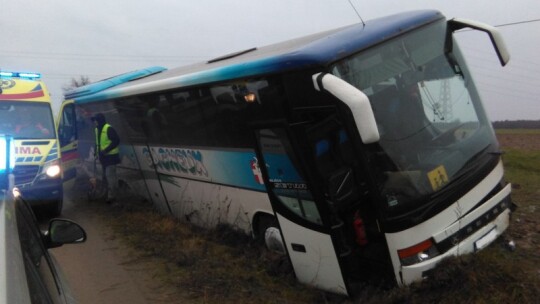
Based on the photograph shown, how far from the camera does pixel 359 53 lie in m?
5.01

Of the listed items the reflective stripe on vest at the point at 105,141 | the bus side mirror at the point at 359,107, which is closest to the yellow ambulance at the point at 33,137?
the reflective stripe on vest at the point at 105,141

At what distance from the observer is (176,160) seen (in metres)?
A: 8.60

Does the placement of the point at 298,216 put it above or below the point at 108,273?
above

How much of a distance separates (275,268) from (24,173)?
18.4 ft

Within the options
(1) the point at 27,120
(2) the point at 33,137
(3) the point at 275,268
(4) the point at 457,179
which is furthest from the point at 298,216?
(1) the point at 27,120

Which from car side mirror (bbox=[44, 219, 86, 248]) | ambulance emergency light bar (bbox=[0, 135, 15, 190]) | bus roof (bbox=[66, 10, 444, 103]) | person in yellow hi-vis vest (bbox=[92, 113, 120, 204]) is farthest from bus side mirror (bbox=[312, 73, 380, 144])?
person in yellow hi-vis vest (bbox=[92, 113, 120, 204])

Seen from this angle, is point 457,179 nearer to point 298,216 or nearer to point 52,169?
point 298,216

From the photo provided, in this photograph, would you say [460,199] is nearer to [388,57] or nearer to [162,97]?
[388,57]

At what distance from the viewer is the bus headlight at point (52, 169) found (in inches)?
370

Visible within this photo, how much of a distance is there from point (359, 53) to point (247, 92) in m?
1.65

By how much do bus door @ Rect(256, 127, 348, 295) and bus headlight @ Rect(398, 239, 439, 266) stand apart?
67 cm

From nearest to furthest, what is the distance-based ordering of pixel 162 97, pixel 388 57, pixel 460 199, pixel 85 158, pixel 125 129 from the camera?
pixel 460 199
pixel 388 57
pixel 162 97
pixel 125 129
pixel 85 158

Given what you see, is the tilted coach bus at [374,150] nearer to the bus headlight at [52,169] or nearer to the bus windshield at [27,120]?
the bus headlight at [52,169]

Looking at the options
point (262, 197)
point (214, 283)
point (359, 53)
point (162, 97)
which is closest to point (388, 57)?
point (359, 53)
